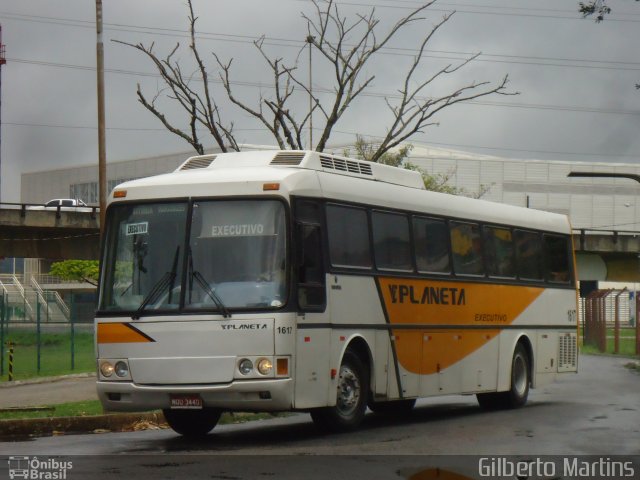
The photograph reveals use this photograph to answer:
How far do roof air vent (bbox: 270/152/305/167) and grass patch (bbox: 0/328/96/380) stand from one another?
19.7m

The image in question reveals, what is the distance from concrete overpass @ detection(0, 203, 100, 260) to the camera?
50531mm

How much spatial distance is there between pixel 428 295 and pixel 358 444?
4234 millimetres

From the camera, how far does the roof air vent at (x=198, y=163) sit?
648 inches


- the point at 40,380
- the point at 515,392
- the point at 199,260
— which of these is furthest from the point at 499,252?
the point at 40,380

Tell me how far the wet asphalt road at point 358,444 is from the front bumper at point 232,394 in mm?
438

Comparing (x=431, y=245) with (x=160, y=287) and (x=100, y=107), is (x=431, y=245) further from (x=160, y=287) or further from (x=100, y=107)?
(x=100, y=107)

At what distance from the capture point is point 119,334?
14.7 meters

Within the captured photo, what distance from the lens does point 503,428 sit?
16.5 metres

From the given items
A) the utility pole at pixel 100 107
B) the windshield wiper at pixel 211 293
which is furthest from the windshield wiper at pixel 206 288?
the utility pole at pixel 100 107

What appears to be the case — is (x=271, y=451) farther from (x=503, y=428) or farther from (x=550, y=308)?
(x=550, y=308)

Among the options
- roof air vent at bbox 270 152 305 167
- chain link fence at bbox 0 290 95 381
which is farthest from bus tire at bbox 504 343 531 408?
→ chain link fence at bbox 0 290 95 381

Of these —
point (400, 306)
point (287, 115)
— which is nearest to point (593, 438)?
point (400, 306)

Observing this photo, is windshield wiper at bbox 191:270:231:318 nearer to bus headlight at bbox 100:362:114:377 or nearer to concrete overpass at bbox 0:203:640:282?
bus headlight at bbox 100:362:114:377

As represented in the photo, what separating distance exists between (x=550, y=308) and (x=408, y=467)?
1099 cm
